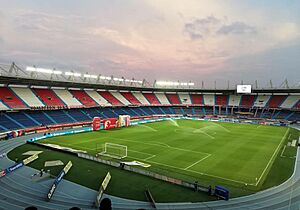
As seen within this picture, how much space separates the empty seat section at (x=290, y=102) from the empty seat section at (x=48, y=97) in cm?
7550

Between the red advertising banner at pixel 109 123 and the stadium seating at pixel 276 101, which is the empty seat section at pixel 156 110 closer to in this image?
the red advertising banner at pixel 109 123

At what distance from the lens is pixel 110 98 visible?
264 feet

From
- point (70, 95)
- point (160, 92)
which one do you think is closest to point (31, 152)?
point (70, 95)

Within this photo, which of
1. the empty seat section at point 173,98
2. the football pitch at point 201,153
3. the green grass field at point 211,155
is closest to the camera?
the green grass field at point 211,155

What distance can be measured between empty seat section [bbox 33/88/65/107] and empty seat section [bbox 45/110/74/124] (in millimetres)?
2385

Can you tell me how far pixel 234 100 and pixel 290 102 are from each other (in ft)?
66.5

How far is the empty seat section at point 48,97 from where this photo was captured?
61022mm

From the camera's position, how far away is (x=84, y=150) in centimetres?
3397

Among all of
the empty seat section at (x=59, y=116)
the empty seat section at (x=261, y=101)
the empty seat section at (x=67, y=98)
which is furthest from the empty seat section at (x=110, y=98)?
the empty seat section at (x=261, y=101)

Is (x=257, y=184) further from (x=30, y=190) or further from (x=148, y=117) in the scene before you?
(x=148, y=117)

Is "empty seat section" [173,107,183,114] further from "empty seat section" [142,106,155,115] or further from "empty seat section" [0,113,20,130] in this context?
"empty seat section" [0,113,20,130]

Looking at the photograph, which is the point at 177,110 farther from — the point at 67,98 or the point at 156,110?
the point at 67,98

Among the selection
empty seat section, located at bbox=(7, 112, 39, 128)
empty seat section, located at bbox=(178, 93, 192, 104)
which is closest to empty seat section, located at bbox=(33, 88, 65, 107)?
empty seat section, located at bbox=(7, 112, 39, 128)

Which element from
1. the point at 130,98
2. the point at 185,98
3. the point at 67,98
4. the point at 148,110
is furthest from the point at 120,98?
the point at 185,98
